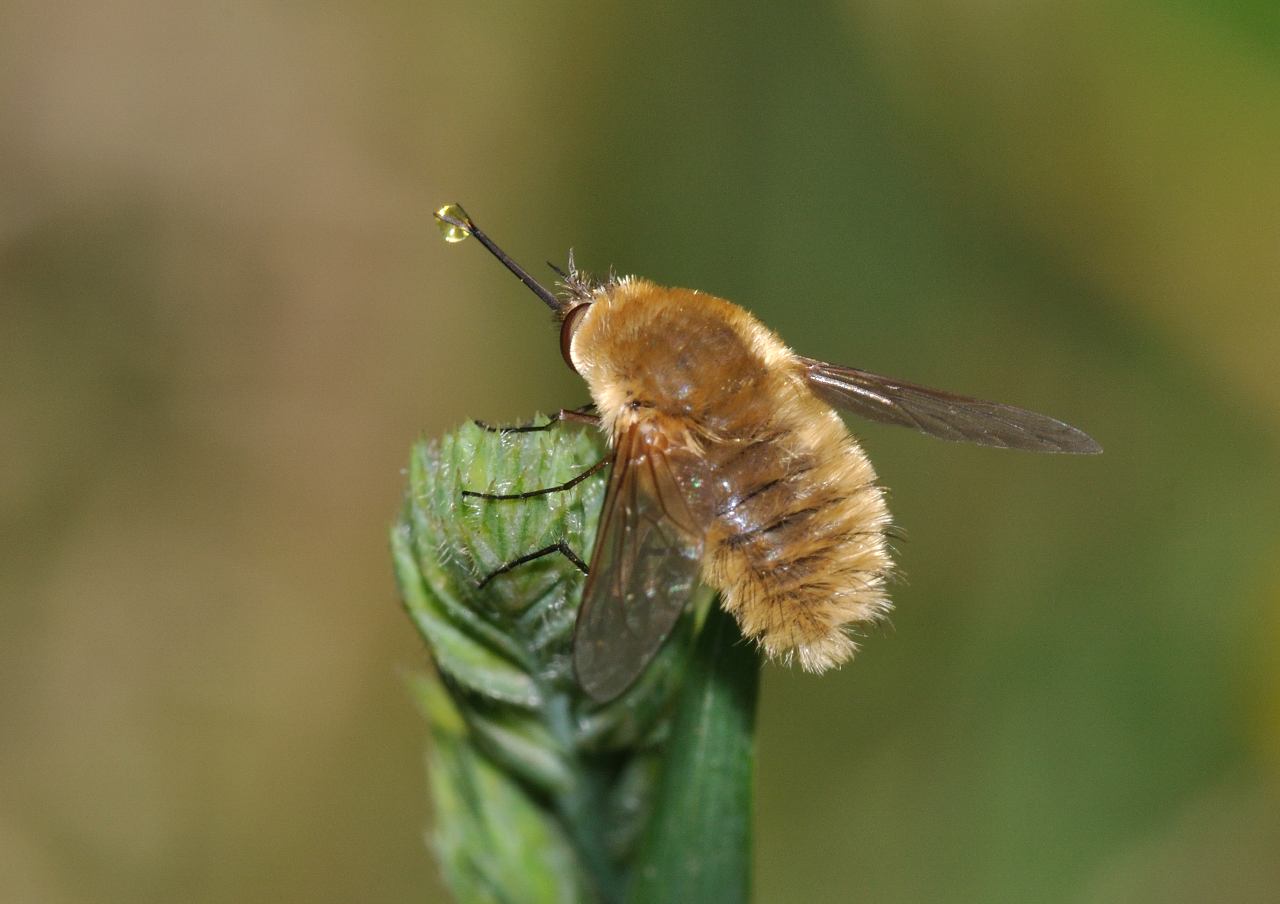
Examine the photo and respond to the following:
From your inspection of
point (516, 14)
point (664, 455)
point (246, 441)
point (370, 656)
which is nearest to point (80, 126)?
point (246, 441)

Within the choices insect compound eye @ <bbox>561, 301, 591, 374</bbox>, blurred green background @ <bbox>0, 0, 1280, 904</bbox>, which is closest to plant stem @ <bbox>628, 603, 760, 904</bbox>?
insect compound eye @ <bbox>561, 301, 591, 374</bbox>

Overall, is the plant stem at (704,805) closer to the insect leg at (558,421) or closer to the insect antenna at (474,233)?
the insect leg at (558,421)

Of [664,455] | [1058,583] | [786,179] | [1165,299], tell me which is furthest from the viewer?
[786,179]

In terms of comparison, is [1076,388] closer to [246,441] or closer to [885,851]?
[885,851]

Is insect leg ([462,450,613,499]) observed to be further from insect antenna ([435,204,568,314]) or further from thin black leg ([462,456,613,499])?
insect antenna ([435,204,568,314])

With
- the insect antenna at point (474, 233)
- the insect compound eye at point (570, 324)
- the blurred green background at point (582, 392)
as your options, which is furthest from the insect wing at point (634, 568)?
the blurred green background at point (582, 392)
